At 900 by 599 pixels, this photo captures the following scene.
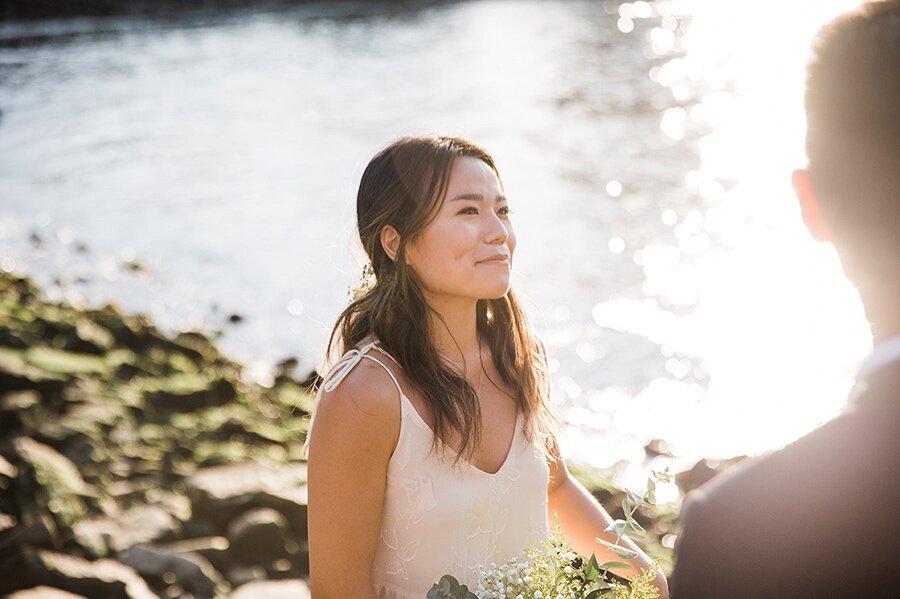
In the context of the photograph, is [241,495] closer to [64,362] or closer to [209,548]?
[209,548]

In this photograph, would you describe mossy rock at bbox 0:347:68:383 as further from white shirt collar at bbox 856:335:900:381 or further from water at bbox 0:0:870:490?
white shirt collar at bbox 856:335:900:381

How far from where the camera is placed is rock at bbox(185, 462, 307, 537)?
7297 millimetres

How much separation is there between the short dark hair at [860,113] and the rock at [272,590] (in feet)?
17.0

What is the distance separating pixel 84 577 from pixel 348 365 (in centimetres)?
330

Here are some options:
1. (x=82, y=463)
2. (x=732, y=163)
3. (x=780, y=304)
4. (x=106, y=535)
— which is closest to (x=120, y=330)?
(x=82, y=463)

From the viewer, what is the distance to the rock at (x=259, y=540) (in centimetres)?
686

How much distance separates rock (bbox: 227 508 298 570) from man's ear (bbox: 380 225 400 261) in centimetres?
379

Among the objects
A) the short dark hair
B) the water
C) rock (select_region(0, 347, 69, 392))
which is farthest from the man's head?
rock (select_region(0, 347, 69, 392))

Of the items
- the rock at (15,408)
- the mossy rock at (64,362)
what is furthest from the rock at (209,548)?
the mossy rock at (64,362)

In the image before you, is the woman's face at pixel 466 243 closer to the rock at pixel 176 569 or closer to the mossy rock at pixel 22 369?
the rock at pixel 176 569

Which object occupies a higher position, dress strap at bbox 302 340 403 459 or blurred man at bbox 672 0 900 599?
blurred man at bbox 672 0 900 599

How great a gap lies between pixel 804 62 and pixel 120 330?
36.1 ft

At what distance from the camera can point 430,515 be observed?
3.40 meters

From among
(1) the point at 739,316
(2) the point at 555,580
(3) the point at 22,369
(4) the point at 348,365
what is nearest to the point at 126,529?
(3) the point at 22,369
